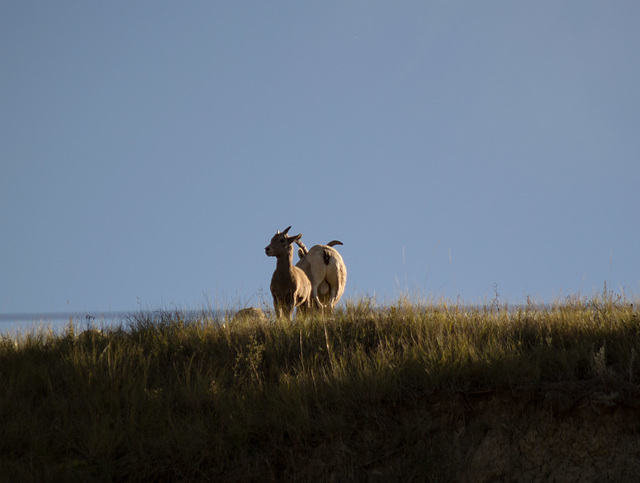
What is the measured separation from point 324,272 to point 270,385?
20.9 ft

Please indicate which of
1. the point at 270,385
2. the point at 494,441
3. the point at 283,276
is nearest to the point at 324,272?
the point at 283,276

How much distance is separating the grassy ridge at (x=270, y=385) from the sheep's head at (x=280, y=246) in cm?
218

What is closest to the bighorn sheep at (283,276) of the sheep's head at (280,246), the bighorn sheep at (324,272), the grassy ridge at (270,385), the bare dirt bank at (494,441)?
the sheep's head at (280,246)

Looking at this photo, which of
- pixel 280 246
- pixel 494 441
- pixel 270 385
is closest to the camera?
pixel 494 441

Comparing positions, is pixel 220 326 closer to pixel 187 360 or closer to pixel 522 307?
pixel 187 360

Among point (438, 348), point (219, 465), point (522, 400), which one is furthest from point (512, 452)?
point (219, 465)

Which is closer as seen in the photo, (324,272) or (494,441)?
(494,441)

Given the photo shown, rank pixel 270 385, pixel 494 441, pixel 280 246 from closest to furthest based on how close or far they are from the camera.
Result: pixel 494 441 → pixel 270 385 → pixel 280 246

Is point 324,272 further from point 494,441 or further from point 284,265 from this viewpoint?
point 494,441

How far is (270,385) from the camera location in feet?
20.8

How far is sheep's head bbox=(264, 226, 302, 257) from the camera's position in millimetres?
10109

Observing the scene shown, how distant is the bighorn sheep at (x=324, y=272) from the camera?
1255 centimetres

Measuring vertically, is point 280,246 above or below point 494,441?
above

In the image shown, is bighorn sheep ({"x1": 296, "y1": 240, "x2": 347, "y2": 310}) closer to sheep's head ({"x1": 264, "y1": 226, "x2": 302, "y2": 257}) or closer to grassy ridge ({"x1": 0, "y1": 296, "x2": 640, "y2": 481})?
sheep's head ({"x1": 264, "y1": 226, "x2": 302, "y2": 257})
